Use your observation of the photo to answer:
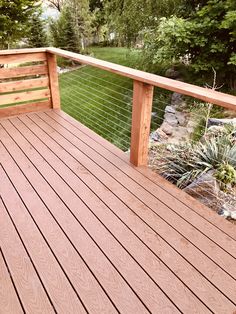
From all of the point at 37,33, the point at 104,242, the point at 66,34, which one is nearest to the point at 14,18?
the point at 37,33

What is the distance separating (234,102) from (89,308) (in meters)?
1.20

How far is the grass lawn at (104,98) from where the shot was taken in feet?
20.7

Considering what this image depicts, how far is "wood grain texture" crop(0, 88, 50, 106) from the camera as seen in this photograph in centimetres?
336

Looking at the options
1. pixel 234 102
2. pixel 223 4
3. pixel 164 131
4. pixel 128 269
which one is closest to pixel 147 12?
pixel 223 4

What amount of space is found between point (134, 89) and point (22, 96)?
72.3 inches

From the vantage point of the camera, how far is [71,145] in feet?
9.26

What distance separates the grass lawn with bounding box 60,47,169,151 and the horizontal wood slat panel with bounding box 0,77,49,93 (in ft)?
6.83

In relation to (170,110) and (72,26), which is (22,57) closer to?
(170,110)

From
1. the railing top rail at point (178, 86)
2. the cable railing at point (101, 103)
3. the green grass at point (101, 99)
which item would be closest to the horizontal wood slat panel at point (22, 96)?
the railing top rail at point (178, 86)

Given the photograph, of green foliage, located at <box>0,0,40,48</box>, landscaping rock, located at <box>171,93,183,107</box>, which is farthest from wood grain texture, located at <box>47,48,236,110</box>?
green foliage, located at <box>0,0,40,48</box>

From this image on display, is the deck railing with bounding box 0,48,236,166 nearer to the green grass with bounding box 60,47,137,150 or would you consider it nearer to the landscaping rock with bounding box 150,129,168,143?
the landscaping rock with bounding box 150,129,168,143

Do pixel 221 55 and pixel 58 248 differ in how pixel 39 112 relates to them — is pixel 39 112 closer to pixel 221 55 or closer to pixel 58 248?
pixel 58 248

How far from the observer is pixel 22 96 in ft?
11.4

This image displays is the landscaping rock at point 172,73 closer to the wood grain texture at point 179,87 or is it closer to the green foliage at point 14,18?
the wood grain texture at point 179,87
